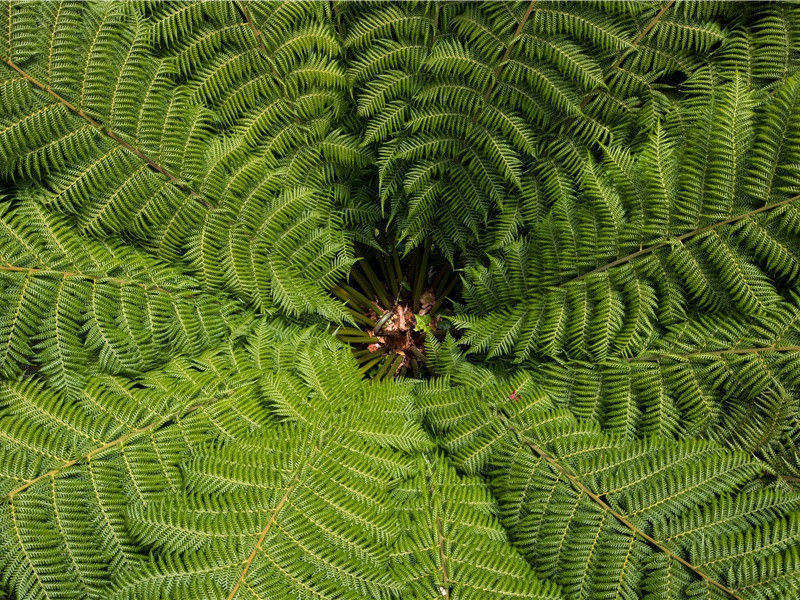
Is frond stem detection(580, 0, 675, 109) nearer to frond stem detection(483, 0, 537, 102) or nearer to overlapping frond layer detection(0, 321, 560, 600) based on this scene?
frond stem detection(483, 0, 537, 102)

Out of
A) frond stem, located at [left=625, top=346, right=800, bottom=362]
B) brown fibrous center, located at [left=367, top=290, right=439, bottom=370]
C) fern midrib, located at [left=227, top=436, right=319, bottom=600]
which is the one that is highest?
frond stem, located at [left=625, top=346, right=800, bottom=362]

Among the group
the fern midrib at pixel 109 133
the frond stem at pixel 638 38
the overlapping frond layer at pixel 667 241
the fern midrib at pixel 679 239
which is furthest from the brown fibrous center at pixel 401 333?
the frond stem at pixel 638 38

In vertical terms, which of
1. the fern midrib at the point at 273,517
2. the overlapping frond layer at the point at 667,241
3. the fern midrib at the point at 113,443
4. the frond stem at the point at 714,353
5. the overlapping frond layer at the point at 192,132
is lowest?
the fern midrib at the point at 273,517

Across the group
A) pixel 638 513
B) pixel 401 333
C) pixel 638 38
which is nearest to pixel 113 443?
pixel 401 333

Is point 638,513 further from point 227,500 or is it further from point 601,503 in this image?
point 227,500

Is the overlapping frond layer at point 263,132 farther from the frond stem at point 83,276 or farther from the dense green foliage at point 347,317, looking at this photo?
the frond stem at point 83,276

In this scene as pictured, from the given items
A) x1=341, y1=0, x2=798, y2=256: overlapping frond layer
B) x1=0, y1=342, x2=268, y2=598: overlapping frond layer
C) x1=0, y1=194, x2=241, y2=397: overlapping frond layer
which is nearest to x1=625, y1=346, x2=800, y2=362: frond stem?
x1=341, y1=0, x2=798, y2=256: overlapping frond layer

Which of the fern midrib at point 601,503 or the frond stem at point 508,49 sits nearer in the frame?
the fern midrib at point 601,503
